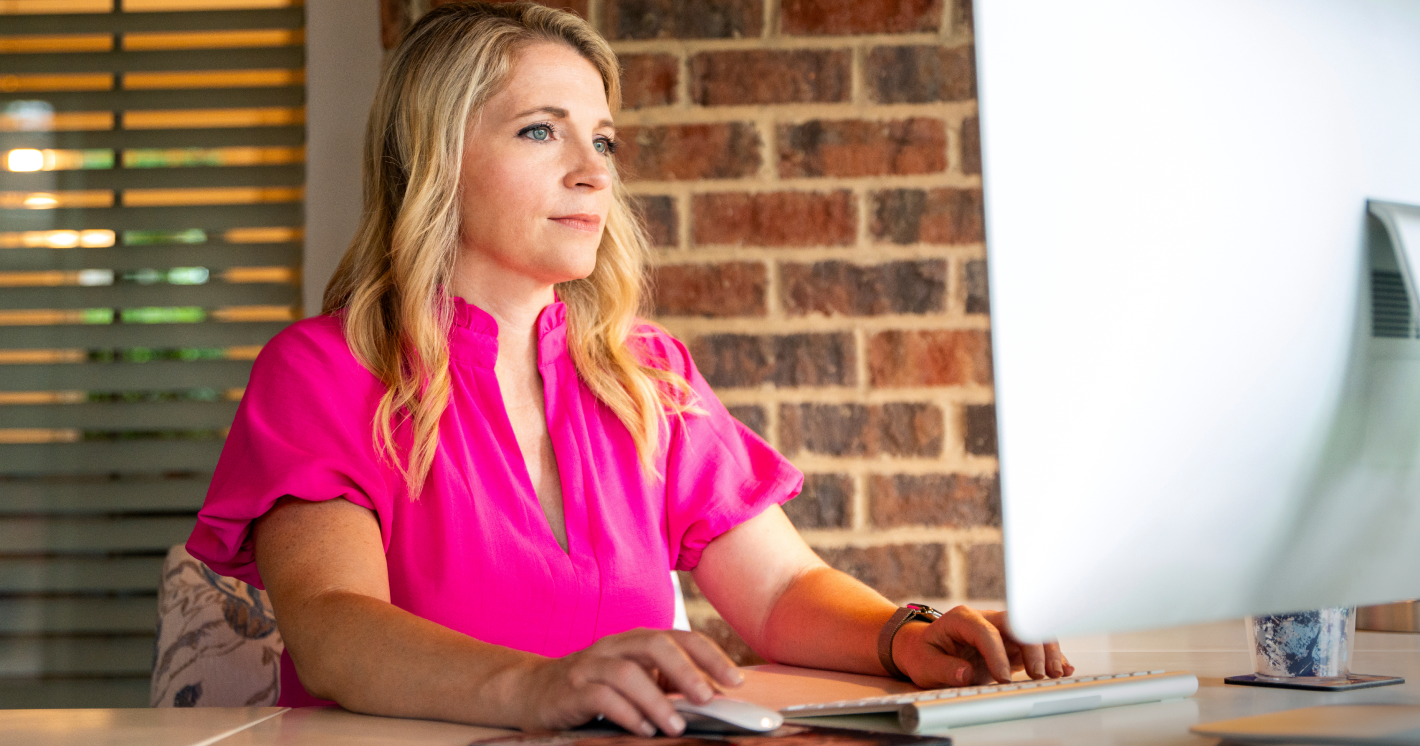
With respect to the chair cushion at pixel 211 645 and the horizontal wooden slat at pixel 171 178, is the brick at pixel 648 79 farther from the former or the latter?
the chair cushion at pixel 211 645

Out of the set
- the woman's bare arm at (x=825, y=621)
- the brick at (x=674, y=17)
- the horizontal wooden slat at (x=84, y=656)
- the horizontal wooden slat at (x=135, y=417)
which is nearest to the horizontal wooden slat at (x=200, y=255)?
the horizontal wooden slat at (x=135, y=417)

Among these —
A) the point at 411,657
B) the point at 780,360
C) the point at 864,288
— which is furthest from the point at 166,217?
the point at 411,657

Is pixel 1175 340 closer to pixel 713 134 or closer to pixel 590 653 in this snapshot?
pixel 590 653

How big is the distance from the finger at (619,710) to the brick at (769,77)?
3.96 ft

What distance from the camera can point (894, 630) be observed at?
38.8 inches

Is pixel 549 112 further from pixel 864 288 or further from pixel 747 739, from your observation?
pixel 747 739

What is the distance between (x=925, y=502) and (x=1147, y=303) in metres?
1.25

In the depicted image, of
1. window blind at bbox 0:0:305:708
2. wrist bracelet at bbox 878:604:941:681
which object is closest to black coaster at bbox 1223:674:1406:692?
wrist bracelet at bbox 878:604:941:681

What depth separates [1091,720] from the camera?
76cm

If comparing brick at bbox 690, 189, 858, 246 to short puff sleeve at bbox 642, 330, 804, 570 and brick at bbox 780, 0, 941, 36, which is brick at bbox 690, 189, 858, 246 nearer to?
brick at bbox 780, 0, 941, 36

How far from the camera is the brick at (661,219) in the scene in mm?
1727

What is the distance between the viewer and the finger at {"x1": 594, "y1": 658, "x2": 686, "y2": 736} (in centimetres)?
68

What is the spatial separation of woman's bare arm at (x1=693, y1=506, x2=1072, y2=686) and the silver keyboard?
86 millimetres

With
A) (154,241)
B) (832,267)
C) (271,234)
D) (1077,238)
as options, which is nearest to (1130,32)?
(1077,238)
